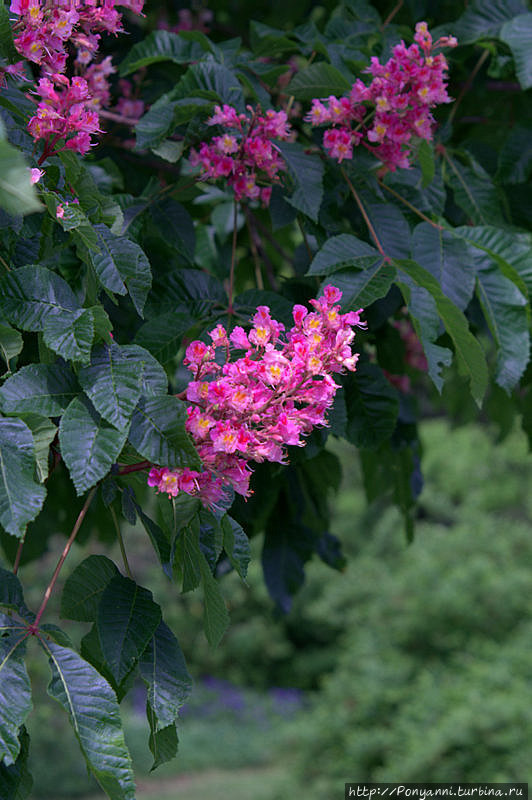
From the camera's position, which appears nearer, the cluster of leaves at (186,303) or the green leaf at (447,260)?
the cluster of leaves at (186,303)

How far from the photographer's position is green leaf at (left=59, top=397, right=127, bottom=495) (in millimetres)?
794

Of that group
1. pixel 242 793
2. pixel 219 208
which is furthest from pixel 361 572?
pixel 219 208

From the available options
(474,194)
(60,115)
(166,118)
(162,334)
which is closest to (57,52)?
(60,115)

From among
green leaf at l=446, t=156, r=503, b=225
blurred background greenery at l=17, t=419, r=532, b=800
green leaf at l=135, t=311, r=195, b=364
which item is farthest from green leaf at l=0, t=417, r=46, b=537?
blurred background greenery at l=17, t=419, r=532, b=800

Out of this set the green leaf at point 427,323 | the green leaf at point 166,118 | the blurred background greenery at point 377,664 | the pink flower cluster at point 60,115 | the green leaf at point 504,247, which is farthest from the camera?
the blurred background greenery at point 377,664

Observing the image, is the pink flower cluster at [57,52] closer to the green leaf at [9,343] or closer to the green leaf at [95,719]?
the green leaf at [9,343]

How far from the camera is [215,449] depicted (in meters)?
0.86

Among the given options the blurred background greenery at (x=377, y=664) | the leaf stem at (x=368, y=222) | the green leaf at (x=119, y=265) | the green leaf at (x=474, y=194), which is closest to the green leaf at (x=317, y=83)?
the leaf stem at (x=368, y=222)

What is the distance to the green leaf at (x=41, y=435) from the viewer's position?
2.80ft

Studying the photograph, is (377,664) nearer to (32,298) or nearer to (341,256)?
(341,256)

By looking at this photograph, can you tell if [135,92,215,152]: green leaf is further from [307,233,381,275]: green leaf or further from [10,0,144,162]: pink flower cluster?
[307,233,381,275]: green leaf

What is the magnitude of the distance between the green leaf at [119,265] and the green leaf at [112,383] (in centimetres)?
9

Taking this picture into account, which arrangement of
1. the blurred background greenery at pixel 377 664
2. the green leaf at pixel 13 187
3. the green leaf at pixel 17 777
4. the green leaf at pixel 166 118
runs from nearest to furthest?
1. the green leaf at pixel 13 187
2. the green leaf at pixel 17 777
3. the green leaf at pixel 166 118
4. the blurred background greenery at pixel 377 664

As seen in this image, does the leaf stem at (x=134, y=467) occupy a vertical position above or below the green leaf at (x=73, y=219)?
below
